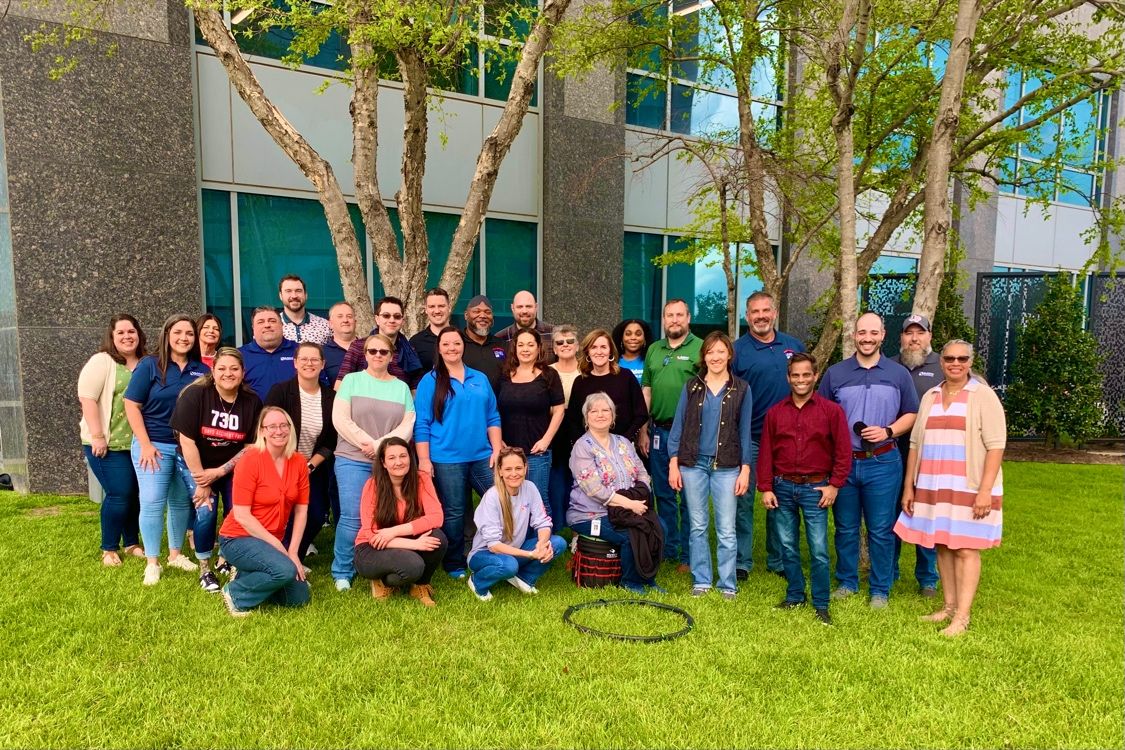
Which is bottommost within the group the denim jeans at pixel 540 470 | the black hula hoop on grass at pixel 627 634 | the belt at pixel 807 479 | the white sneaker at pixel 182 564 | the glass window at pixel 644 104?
the black hula hoop on grass at pixel 627 634

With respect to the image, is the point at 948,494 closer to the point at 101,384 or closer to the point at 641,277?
the point at 101,384

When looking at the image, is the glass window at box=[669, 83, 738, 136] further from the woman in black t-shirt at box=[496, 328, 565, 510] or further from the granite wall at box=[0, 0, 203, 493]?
the woman in black t-shirt at box=[496, 328, 565, 510]

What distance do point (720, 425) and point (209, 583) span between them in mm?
3638

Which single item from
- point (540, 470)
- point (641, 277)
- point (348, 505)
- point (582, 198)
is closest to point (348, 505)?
point (348, 505)

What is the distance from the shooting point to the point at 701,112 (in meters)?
12.5

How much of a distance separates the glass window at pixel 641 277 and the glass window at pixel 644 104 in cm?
182

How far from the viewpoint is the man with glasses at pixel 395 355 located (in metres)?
5.43

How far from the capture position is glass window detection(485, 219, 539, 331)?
35.5 ft

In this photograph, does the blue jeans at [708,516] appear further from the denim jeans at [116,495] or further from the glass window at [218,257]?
the glass window at [218,257]

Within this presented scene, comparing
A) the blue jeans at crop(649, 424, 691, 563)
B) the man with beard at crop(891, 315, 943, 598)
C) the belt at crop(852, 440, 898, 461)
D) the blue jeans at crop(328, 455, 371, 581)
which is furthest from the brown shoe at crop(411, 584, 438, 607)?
the man with beard at crop(891, 315, 943, 598)

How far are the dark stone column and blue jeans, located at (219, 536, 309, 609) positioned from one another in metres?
7.18

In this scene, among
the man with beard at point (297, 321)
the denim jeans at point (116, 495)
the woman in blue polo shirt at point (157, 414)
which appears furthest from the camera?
the man with beard at point (297, 321)

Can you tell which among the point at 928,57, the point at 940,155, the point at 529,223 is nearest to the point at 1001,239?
the point at 928,57

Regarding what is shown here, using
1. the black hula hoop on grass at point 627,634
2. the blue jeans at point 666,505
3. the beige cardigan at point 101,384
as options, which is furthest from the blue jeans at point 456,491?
the beige cardigan at point 101,384
